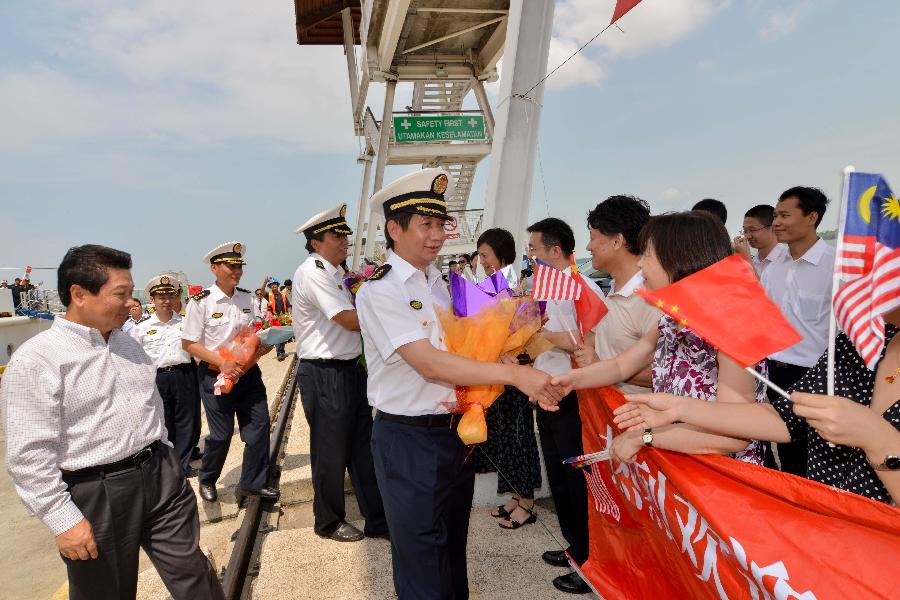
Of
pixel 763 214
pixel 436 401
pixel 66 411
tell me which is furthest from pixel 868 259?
pixel 763 214

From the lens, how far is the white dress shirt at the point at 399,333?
2.29 metres

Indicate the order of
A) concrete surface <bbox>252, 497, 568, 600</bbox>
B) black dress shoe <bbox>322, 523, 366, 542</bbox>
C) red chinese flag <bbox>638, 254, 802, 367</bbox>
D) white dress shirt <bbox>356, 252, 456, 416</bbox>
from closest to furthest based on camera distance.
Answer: red chinese flag <bbox>638, 254, 802, 367</bbox> → white dress shirt <bbox>356, 252, 456, 416</bbox> → concrete surface <bbox>252, 497, 568, 600</bbox> → black dress shoe <bbox>322, 523, 366, 542</bbox>

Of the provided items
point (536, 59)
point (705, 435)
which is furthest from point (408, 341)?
point (536, 59)

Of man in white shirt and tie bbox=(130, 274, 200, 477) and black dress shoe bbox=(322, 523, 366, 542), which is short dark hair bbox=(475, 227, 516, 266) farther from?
man in white shirt and tie bbox=(130, 274, 200, 477)

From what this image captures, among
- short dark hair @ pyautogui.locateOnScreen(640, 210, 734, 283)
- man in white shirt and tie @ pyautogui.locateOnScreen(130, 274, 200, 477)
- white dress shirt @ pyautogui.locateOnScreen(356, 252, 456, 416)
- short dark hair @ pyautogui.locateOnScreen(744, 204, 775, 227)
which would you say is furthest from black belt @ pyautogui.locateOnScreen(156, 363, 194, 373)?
short dark hair @ pyautogui.locateOnScreen(744, 204, 775, 227)

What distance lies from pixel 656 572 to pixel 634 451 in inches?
29.9

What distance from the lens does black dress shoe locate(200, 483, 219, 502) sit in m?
5.22

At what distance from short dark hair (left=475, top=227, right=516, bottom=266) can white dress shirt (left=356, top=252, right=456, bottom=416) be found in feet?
6.76

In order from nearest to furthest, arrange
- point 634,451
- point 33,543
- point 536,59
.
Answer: point 634,451 → point 33,543 → point 536,59

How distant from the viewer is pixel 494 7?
1240 centimetres

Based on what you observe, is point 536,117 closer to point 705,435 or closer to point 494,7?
point 705,435

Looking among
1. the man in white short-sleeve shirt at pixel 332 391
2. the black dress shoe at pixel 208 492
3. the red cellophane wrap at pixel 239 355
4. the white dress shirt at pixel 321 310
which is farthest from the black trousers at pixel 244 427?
the white dress shirt at pixel 321 310

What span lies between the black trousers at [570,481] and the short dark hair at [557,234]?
1017mm

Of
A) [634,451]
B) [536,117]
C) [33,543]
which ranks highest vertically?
[536,117]
